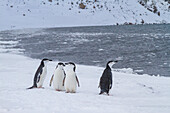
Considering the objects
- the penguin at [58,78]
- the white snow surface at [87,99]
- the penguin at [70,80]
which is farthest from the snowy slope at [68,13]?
the penguin at [70,80]

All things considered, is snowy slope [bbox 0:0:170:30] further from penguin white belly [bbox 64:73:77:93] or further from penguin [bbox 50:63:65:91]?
penguin white belly [bbox 64:73:77:93]

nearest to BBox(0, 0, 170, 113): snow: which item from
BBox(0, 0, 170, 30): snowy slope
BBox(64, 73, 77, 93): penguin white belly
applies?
BBox(0, 0, 170, 30): snowy slope

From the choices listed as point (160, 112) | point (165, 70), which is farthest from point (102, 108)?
point (165, 70)

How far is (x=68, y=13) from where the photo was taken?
3744 centimetres

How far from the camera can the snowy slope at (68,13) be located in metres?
32.8

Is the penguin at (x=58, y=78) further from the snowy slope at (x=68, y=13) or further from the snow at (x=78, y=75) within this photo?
the snowy slope at (x=68, y=13)

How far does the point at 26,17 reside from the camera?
110ft

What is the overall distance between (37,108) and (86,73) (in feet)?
15.9

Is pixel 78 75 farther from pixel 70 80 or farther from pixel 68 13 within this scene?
pixel 68 13

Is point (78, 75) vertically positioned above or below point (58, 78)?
below

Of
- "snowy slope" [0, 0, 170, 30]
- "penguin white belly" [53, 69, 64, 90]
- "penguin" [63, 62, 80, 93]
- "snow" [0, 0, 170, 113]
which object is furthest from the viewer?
"snowy slope" [0, 0, 170, 30]

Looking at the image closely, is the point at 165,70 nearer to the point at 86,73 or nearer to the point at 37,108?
the point at 86,73

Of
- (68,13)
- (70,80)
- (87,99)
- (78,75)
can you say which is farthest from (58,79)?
(68,13)

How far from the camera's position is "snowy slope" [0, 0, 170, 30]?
32.8 metres
